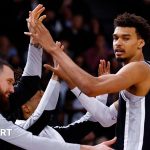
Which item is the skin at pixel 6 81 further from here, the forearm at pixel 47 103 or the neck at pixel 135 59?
the neck at pixel 135 59

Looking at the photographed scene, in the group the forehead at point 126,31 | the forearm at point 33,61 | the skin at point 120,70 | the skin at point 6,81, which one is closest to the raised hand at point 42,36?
the skin at point 120,70

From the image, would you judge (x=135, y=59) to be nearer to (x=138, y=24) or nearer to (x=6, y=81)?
(x=138, y=24)

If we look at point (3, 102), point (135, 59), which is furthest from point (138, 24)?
point (3, 102)

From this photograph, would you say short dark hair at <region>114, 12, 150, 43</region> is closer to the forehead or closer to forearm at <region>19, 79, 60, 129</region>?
the forehead

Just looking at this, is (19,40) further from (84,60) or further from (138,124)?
(138,124)

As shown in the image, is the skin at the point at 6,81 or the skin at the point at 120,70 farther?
the skin at the point at 6,81

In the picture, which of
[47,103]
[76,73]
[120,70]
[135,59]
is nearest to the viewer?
[76,73]

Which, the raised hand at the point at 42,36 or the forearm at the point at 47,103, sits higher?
the raised hand at the point at 42,36

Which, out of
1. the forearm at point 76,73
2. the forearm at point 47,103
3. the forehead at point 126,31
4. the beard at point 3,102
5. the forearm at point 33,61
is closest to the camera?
the forearm at point 76,73

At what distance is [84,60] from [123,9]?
66.8 inches

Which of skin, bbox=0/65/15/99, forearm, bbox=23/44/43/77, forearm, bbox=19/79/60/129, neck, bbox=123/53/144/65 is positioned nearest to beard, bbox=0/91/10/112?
skin, bbox=0/65/15/99

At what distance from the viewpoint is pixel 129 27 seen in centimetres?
396

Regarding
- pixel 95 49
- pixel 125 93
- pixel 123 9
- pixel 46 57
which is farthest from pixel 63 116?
pixel 125 93

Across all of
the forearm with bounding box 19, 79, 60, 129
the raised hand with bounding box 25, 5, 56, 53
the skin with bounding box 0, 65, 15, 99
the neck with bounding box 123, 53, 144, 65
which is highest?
the raised hand with bounding box 25, 5, 56, 53
